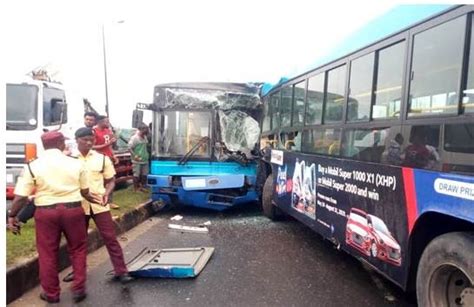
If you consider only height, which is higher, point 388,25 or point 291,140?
point 388,25

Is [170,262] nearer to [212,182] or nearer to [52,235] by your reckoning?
[52,235]

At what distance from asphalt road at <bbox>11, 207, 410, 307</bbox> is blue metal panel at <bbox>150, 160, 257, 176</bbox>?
1.79 meters

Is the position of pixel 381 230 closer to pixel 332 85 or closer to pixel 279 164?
pixel 332 85

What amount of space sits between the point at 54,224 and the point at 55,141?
2.65 feet

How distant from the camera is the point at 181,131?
9633 mm

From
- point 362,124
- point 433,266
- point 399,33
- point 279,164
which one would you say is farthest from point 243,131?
point 433,266

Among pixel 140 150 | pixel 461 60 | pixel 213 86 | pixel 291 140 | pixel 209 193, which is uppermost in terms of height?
pixel 213 86

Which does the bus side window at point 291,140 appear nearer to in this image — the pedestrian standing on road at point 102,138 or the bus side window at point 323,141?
the bus side window at point 323,141

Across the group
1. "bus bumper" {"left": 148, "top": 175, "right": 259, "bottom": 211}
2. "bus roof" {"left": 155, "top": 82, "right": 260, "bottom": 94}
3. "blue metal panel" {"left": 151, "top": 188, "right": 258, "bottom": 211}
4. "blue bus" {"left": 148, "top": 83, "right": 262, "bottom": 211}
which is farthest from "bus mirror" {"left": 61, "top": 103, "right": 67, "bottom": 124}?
"blue metal panel" {"left": 151, "top": 188, "right": 258, "bottom": 211}

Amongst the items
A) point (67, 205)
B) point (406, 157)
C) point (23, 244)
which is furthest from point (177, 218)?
point (406, 157)

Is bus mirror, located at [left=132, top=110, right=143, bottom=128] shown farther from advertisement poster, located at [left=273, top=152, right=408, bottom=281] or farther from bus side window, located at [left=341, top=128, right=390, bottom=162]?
bus side window, located at [left=341, top=128, right=390, bottom=162]

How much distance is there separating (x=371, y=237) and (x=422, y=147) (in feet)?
3.56

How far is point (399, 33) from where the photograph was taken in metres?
4.19

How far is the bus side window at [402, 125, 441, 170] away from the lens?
3.56m
